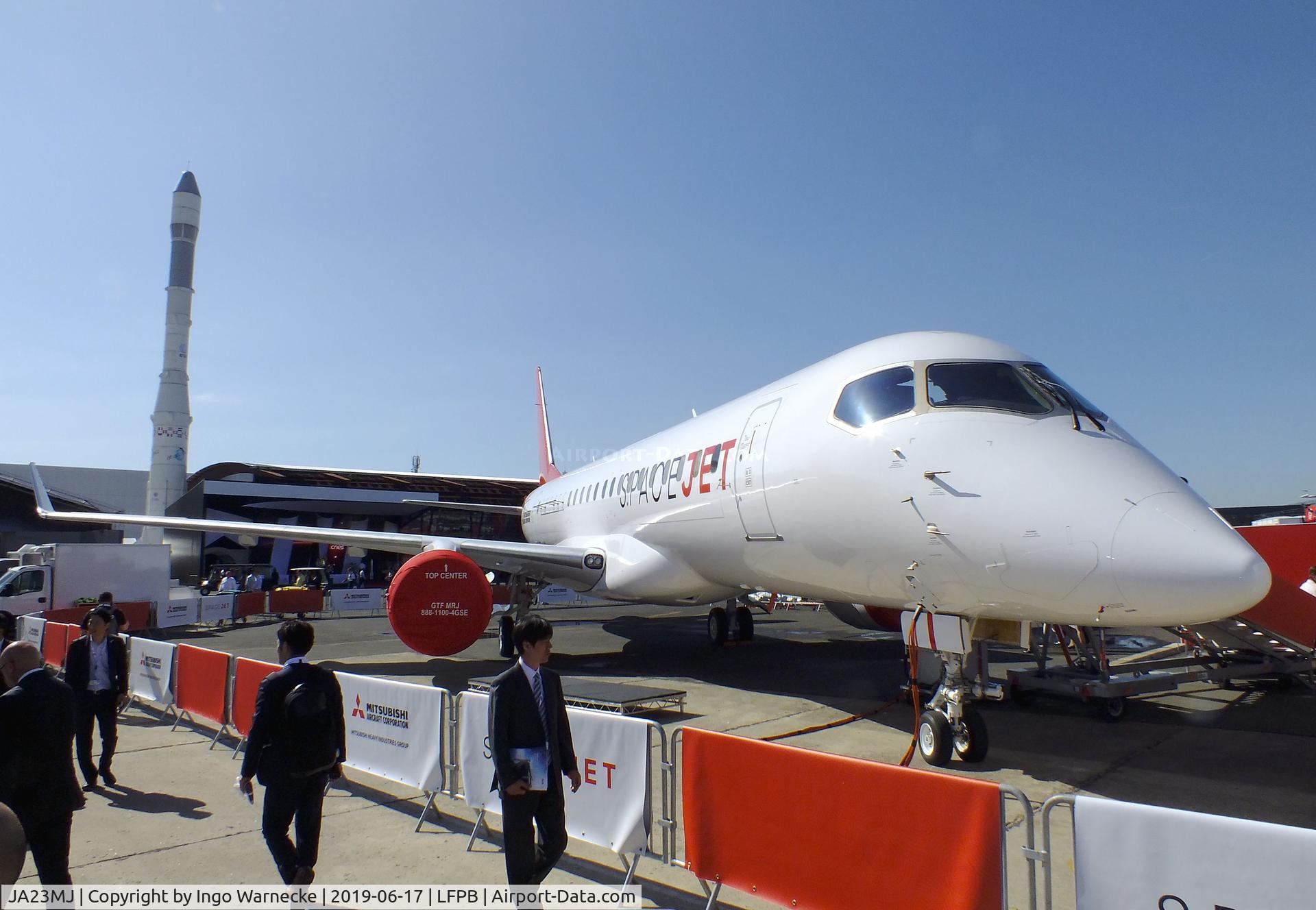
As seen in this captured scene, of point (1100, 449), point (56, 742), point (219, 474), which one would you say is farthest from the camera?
point (219, 474)

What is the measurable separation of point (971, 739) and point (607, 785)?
10.5 feet

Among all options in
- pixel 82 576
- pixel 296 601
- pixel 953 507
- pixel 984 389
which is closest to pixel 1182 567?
pixel 953 507

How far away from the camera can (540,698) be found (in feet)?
13.1

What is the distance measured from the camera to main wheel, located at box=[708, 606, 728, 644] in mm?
16172

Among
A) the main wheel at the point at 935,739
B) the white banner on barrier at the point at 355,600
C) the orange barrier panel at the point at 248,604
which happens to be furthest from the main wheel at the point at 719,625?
the white banner on barrier at the point at 355,600

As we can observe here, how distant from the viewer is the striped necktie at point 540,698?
3953 mm

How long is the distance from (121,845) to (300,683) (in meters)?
2.28

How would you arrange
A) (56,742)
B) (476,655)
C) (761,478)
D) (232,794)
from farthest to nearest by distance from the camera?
1. (476,655)
2. (761,478)
3. (232,794)
4. (56,742)

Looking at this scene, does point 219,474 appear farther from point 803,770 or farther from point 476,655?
point 803,770

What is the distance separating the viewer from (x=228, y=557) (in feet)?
143

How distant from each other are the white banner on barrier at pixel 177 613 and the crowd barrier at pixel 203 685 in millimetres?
14124

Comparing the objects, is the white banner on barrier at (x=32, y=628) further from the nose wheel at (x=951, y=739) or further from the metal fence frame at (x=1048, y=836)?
the metal fence frame at (x=1048, y=836)

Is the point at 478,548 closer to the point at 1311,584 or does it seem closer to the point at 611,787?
the point at 611,787

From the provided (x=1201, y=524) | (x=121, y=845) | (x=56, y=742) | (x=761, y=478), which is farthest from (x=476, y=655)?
(x=1201, y=524)
